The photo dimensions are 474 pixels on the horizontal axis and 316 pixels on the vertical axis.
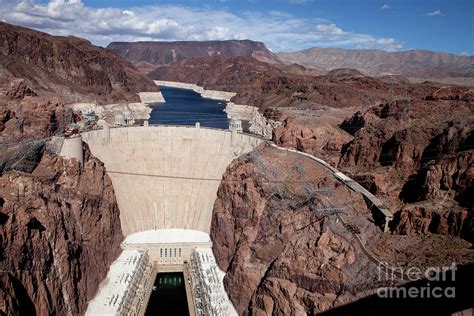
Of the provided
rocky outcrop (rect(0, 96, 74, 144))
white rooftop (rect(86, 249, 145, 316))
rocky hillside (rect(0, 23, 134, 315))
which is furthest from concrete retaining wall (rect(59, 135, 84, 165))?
white rooftop (rect(86, 249, 145, 316))

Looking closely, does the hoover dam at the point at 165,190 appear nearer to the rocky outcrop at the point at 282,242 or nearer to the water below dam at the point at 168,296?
the water below dam at the point at 168,296

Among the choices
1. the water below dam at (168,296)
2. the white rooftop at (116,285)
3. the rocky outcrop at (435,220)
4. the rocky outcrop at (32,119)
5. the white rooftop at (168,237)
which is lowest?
the water below dam at (168,296)

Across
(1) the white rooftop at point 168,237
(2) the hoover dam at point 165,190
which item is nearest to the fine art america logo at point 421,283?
(2) the hoover dam at point 165,190

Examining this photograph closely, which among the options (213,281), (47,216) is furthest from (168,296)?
(47,216)

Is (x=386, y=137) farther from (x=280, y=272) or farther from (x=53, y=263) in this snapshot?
(x=53, y=263)

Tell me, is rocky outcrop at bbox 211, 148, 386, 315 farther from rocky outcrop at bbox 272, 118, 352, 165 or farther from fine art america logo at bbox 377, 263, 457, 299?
rocky outcrop at bbox 272, 118, 352, 165

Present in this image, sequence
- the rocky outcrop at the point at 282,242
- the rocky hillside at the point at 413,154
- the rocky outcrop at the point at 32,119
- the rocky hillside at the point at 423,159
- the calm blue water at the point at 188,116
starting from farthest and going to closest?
the calm blue water at the point at 188,116, the rocky outcrop at the point at 32,119, the rocky hillside at the point at 413,154, the rocky hillside at the point at 423,159, the rocky outcrop at the point at 282,242

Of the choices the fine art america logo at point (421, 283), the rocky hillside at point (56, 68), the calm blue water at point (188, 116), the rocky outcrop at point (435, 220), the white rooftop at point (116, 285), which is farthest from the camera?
the calm blue water at point (188, 116)
